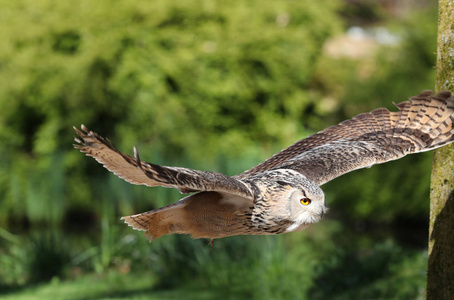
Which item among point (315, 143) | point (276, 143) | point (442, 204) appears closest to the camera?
point (442, 204)

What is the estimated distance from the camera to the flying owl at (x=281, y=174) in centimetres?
295

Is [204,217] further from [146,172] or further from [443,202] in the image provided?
[443,202]

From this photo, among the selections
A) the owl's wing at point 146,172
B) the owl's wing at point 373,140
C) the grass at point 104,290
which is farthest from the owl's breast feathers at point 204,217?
the grass at point 104,290

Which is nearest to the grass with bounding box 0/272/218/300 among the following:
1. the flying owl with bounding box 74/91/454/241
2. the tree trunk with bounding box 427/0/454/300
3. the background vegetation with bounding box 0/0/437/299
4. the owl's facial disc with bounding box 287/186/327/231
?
the background vegetation with bounding box 0/0/437/299

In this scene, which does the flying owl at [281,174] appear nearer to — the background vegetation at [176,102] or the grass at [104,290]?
the grass at [104,290]

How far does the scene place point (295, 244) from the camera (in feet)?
29.8

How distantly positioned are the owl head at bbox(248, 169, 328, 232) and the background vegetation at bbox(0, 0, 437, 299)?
4.32 m

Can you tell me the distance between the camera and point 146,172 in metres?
2.76

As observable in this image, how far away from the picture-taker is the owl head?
3.49 m

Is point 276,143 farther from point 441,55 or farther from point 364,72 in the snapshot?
point 441,55

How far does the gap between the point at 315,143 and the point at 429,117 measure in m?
0.84

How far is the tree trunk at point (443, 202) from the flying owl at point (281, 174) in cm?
12

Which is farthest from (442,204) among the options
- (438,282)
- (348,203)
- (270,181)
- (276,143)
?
(276,143)

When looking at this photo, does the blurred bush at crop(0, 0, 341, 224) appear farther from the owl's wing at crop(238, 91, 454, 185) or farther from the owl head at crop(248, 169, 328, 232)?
the owl head at crop(248, 169, 328, 232)
